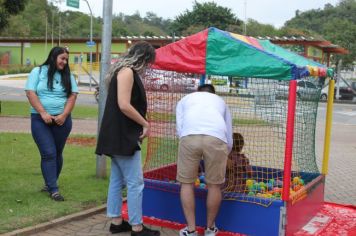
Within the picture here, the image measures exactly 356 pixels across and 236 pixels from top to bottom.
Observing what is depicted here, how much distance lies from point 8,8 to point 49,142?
41.6 ft

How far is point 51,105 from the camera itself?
5730 millimetres

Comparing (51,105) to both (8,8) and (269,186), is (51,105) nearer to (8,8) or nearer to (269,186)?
(269,186)

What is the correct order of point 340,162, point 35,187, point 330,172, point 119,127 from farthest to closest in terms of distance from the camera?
point 340,162 → point 330,172 → point 35,187 → point 119,127

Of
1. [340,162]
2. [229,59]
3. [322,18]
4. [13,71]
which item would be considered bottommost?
[340,162]

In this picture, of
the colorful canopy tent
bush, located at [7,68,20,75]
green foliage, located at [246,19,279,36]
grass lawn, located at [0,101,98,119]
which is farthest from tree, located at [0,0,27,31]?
green foliage, located at [246,19,279,36]

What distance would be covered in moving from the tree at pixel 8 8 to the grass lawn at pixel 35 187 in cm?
853

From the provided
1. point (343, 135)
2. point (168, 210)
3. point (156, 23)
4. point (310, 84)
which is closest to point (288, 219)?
point (168, 210)

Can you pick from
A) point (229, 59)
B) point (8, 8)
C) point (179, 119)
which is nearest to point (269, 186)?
point (179, 119)

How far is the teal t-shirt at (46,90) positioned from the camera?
225 inches

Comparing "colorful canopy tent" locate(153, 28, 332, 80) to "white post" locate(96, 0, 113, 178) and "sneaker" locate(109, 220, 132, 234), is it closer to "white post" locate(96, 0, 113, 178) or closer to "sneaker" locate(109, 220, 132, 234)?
"white post" locate(96, 0, 113, 178)

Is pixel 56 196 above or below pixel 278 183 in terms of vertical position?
below

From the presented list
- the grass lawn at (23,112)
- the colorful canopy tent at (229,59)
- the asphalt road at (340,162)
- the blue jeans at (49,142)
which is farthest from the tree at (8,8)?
the colorful canopy tent at (229,59)

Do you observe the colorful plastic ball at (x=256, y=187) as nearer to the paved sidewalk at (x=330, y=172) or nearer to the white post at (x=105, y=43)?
the paved sidewalk at (x=330, y=172)

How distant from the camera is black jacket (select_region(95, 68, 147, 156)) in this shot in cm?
471
